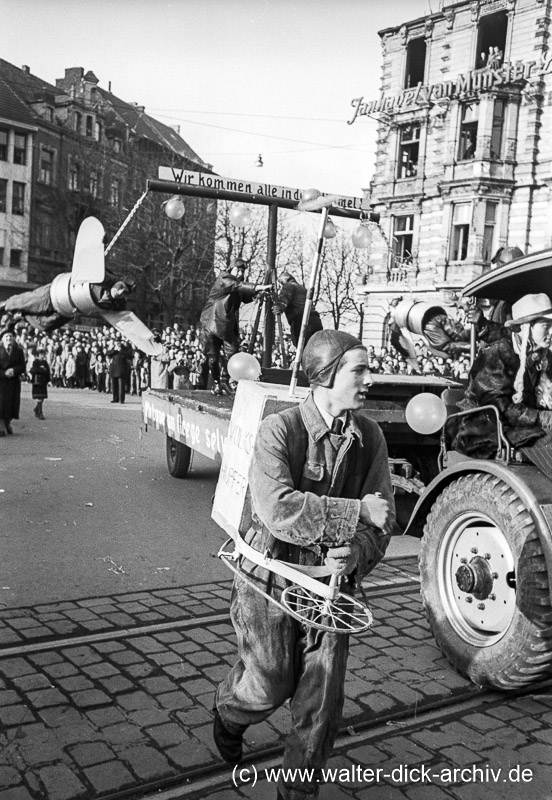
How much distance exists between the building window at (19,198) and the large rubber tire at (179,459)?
137 feet

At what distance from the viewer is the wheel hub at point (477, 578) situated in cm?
427

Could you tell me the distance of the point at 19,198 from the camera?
48250mm

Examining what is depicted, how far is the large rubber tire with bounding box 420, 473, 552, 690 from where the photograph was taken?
12.7ft

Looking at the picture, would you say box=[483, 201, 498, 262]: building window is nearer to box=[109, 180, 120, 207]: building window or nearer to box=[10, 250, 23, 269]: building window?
box=[109, 180, 120, 207]: building window

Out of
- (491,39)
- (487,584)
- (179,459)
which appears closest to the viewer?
(487,584)

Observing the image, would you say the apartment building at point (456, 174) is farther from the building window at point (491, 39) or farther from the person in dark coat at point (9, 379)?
the person in dark coat at point (9, 379)

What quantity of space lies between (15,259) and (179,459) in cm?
4149

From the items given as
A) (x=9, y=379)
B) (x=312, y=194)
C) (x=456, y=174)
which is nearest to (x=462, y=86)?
(x=456, y=174)

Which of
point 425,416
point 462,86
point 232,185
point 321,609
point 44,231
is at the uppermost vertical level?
point 462,86

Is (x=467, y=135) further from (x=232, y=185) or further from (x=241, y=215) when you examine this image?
(x=232, y=185)

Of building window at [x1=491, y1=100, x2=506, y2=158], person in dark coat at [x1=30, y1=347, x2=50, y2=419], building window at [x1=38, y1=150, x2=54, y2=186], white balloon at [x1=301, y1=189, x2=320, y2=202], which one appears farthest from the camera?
building window at [x1=38, y1=150, x2=54, y2=186]

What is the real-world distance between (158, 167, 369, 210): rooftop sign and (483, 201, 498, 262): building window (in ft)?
92.9

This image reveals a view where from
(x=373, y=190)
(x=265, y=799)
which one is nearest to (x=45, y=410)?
(x=265, y=799)

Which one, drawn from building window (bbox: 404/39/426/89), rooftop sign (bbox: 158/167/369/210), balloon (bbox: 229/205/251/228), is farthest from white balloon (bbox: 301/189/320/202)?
building window (bbox: 404/39/426/89)
